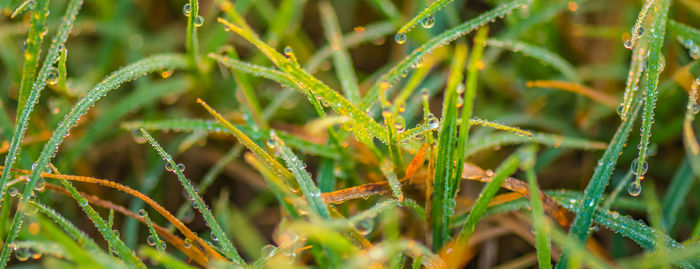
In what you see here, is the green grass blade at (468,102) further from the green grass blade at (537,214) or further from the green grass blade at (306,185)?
the green grass blade at (306,185)

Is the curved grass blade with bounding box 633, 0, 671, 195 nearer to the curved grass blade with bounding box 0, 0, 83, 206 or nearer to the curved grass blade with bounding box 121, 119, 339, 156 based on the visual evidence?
the curved grass blade with bounding box 121, 119, 339, 156

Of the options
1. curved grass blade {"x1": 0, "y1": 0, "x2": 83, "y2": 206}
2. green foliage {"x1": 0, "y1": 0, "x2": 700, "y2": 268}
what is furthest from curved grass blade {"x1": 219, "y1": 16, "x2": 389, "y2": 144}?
curved grass blade {"x1": 0, "y1": 0, "x2": 83, "y2": 206}

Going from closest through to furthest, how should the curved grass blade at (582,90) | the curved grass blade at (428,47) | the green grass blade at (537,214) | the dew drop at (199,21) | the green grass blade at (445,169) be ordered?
the green grass blade at (537,214)
the green grass blade at (445,169)
the curved grass blade at (428,47)
the dew drop at (199,21)
the curved grass blade at (582,90)

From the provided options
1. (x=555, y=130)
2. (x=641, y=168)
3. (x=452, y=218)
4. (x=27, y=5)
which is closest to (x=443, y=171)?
(x=452, y=218)

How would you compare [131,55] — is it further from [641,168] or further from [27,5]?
[641,168]

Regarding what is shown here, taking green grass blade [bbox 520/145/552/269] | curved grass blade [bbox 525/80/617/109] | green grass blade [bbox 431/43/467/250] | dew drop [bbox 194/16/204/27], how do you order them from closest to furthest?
green grass blade [bbox 520/145/552/269]
green grass blade [bbox 431/43/467/250]
dew drop [bbox 194/16/204/27]
curved grass blade [bbox 525/80/617/109]

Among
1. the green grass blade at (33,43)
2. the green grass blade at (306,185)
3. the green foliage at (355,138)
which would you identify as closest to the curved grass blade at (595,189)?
the green foliage at (355,138)
